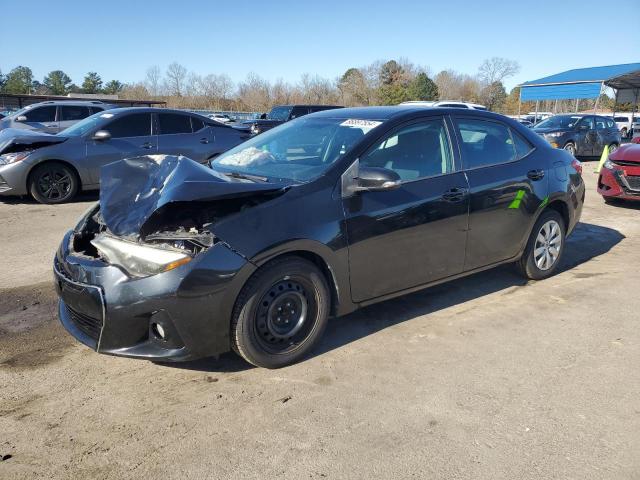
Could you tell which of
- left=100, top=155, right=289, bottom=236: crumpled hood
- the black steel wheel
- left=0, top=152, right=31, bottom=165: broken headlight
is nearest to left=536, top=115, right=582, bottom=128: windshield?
the black steel wheel

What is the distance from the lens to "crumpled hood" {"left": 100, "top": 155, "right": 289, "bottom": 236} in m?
2.95

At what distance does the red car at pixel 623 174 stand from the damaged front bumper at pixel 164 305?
326 inches

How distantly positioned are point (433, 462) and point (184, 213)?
1.93m

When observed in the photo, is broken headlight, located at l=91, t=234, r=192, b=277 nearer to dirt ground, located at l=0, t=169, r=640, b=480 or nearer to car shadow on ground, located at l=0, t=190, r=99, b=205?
dirt ground, located at l=0, t=169, r=640, b=480

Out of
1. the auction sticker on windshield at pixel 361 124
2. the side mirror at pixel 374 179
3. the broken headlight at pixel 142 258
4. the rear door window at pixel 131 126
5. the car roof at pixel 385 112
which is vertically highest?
the rear door window at pixel 131 126

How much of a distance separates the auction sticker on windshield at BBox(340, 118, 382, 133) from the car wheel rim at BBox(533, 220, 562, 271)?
2.20 m

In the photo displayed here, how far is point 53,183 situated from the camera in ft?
28.0

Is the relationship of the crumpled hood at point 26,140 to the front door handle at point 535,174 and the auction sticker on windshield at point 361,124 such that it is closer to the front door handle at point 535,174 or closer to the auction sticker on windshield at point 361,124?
the auction sticker on windshield at point 361,124

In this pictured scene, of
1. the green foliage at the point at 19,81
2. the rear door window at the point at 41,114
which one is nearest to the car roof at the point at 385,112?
the rear door window at the point at 41,114

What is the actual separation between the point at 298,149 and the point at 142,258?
1649mm

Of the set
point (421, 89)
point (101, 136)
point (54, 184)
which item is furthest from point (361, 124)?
point (421, 89)

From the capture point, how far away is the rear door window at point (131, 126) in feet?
29.2

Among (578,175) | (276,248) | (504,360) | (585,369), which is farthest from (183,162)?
(578,175)

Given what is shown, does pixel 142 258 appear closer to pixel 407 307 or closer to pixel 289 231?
pixel 289 231
